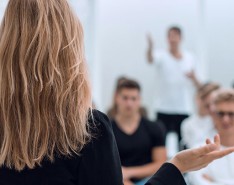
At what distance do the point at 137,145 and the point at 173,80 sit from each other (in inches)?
74.4

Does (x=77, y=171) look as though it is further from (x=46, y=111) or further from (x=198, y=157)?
(x=198, y=157)

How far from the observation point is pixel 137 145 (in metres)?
3.38

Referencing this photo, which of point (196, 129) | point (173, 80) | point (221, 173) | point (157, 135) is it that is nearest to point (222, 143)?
point (221, 173)

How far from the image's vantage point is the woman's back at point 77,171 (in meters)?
1.11

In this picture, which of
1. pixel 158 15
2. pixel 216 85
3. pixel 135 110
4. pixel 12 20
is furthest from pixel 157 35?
pixel 12 20

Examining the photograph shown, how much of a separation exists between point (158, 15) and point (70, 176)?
4953mm

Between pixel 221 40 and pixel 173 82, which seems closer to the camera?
pixel 173 82

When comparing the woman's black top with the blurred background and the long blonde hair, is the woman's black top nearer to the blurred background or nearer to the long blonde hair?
the long blonde hair

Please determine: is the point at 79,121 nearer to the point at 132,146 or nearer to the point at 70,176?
the point at 70,176

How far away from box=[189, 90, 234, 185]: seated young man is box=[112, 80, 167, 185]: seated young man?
0.61 metres

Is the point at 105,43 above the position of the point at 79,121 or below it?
above

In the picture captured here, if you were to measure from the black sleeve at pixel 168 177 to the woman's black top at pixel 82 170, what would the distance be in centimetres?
11

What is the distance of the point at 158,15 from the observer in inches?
232

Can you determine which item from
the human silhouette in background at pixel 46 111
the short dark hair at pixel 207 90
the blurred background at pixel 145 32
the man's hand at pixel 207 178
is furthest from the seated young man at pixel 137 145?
the blurred background at pixel 145 32
